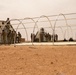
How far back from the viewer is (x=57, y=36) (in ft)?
111

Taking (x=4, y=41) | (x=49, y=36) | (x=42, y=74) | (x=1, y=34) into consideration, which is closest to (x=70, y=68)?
(x=42, y=74)

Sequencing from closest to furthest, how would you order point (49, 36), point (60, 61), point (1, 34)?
point (60, 61)
point (1, 34)
point (49, 36)

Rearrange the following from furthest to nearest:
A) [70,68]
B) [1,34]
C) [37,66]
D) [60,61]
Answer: [1,34] < [60,61] < [37,66] < [70,68]

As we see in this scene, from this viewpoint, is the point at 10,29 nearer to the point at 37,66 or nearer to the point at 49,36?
the point at 49,36

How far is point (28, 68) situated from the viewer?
9.02 metres

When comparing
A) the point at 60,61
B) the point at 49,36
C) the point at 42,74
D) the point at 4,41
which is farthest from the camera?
the point at 49,36

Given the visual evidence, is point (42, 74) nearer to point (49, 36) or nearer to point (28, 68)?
point (28, 68)

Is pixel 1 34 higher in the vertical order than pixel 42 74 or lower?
higher

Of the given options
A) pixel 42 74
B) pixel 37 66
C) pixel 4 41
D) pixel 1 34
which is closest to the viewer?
pixel 42 74

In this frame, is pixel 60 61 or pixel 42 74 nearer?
pixel 42 74

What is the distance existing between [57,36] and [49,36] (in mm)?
1205

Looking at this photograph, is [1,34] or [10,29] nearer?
[1,34]

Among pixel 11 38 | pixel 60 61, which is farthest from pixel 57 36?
pixel 60 61

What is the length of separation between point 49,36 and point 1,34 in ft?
26.6
